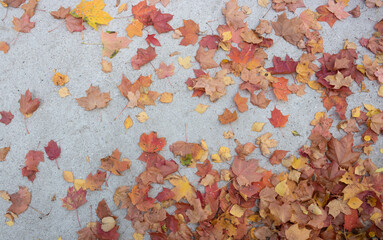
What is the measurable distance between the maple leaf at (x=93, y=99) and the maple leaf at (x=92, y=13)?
0.55m

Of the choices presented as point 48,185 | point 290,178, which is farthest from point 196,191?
point 48,185

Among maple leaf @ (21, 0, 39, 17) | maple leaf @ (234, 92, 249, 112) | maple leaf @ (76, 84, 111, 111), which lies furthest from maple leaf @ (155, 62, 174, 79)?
maple leaf @ (21, 0, 39, 17)

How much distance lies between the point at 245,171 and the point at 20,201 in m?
1.60

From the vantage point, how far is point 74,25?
2.21m

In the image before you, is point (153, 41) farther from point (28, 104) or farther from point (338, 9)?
point (338, 9)

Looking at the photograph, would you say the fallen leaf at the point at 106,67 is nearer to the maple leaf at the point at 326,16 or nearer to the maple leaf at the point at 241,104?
the maple leaf at the point at 241,104

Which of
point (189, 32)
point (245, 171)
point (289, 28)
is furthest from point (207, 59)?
point (245, 171)

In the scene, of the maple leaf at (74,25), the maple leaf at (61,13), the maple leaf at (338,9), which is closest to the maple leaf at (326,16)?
the maple leaf at (338,9)

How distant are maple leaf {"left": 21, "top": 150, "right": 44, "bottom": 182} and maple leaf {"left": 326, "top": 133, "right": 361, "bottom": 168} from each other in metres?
2.07

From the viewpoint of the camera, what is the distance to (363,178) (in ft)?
6.29

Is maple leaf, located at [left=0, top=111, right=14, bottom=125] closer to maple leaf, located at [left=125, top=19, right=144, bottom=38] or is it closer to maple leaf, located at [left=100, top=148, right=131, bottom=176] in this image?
maple leaf, located at [left=100, top=148, right=131, bottom=176]

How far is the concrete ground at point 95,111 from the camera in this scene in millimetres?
1968

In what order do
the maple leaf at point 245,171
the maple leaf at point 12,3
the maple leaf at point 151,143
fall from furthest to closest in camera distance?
Answer: the maple leaf at point 12,3 → the maple leaf at point 151,143 → the maple leaf at point 245,171

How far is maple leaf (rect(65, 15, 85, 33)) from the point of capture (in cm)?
221
